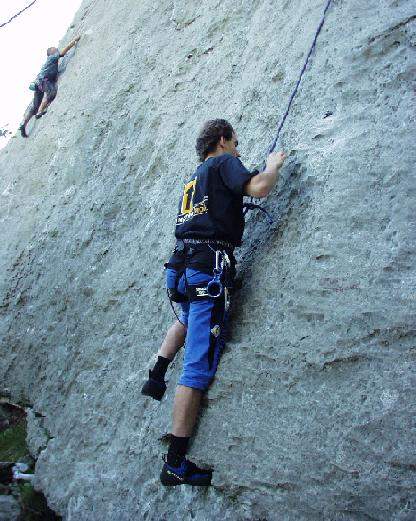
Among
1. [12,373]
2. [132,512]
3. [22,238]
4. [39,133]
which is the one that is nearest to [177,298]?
[132,512]

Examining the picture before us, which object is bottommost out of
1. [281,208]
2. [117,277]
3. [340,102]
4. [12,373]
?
[12,373]

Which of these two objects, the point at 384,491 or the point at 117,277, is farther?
the point at 117,277

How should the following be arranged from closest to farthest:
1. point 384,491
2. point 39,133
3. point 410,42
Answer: point 384,491 < point 410,42 < point 39,133

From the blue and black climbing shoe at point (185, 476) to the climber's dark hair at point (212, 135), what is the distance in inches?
95.3

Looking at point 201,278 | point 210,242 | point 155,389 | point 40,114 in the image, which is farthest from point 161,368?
point 40,114

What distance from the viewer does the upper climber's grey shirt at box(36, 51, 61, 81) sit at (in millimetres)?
11086

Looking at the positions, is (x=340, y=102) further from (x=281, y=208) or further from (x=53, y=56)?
(x=53, y=56)

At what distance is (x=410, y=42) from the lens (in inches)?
147

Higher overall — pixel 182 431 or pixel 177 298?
pixel 177 298

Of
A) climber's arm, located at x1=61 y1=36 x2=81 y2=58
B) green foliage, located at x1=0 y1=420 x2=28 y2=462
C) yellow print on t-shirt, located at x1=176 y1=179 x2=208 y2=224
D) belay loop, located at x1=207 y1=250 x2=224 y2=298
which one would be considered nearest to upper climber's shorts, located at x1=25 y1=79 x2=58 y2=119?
climber's arm, located at x1=61 y1=36 x2=81 y2=58

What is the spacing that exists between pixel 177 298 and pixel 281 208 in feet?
3.53

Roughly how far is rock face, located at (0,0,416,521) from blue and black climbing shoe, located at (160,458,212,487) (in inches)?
3.5

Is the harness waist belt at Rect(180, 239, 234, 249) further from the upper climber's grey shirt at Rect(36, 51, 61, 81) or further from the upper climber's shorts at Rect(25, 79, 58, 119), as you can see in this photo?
the upper climber's grey shirt at Rect(36, 51, 61, 81)

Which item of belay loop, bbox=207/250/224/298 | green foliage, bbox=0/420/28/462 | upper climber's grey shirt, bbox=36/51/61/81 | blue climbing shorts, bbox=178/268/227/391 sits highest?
upper climber's grey shirt, bbox=36/51/61/81
